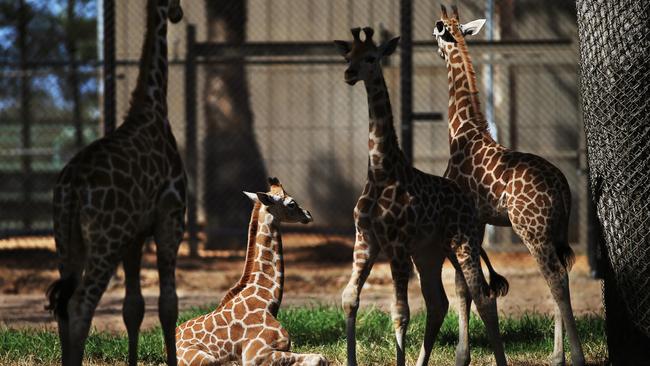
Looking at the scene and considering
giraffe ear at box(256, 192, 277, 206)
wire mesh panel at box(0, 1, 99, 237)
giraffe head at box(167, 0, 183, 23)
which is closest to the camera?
giraffe head at box(167, 0, 183, 23)

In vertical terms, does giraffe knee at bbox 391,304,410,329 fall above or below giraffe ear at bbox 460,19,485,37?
below

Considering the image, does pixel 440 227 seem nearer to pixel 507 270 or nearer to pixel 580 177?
pixel 507 270

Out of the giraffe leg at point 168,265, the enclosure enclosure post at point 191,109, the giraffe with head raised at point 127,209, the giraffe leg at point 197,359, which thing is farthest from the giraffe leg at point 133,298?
the enclosure enclosure post at point 191,109

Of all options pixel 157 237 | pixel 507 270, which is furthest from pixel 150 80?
pixel 507 270

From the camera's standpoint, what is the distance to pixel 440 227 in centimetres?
538

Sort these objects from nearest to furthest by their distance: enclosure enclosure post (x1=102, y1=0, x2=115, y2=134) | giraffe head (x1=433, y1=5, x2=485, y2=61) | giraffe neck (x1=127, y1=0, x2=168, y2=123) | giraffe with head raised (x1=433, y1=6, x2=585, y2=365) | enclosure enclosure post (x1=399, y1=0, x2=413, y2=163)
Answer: giraffe neck (x1=127, y1=0, x2=168, y2=123), giraffe with head raised (x1=433, y1=6, x2=585, y2=365), giraffe head (x1=433, y1=5, x2=485, y2=61), enclosure enclosure post (x1=102, y1=0, x2=115, y2=134), enclosure enclosure post (x1=399, y1=0, x2=413, y2=163)

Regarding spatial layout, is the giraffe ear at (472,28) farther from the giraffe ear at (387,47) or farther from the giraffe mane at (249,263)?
the giraffe mane at (249,263)

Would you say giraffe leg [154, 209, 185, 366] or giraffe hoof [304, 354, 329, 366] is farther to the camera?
giraffe hoof [304, 354, 329, 366]

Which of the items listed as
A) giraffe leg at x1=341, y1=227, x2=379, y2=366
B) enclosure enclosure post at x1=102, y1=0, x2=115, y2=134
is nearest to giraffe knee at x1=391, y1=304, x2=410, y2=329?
giraffe leg at x1=341, y1=227, x2=379, y2=366

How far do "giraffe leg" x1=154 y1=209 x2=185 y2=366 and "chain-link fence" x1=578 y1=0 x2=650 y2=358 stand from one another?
98.4 inches

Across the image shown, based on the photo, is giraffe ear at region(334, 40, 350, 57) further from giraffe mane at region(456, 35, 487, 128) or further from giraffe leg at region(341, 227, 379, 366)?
giraffe mane at region(456, 35, 487, 128)

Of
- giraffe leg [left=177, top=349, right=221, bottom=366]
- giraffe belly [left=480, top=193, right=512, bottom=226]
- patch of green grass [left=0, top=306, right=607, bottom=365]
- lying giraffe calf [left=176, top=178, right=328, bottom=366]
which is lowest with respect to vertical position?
patch of green grass [left=0, top=306, right=607, bottom=365]

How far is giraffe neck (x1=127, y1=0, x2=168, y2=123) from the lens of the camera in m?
4.98

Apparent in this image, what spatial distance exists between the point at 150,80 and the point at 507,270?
7.24 m
